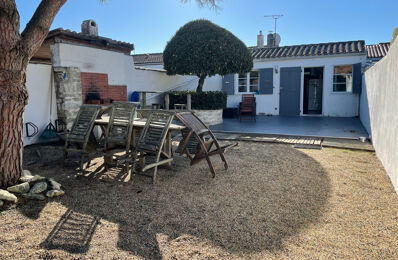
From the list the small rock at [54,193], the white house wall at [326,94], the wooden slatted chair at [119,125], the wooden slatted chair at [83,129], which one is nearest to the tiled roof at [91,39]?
the wooden slatted chair at [83,129]

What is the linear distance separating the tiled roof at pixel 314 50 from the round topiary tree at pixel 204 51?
3.33m

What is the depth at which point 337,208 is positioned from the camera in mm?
3205

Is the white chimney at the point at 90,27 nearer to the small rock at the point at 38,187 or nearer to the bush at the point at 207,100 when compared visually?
the bush at the point at 207,100

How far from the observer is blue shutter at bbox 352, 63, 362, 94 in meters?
11.1

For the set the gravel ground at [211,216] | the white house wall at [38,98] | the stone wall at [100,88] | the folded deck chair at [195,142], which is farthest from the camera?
the stone wall at [100,88]

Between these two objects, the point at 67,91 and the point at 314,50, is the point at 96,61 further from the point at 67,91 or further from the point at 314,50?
the point at 314,50

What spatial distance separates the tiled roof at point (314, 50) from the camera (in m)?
11.5

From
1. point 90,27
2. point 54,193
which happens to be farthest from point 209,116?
point 54,193

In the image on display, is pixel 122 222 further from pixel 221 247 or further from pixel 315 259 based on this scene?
pixel 315 259

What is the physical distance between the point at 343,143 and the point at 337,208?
3.79m

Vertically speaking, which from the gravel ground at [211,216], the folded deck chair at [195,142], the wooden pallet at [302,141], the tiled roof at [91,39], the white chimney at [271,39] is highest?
the white chimney at [271,39]

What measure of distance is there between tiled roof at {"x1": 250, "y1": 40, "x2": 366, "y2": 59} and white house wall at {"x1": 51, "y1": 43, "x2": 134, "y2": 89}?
634 centimetres

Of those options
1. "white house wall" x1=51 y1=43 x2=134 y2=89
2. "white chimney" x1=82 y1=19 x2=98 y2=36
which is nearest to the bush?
"white house wall" x1=51 y1=43 x2=134 y2=89

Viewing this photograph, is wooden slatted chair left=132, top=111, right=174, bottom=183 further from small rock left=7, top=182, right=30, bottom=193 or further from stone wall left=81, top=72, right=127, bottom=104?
stone wall left=81, top=72, right=127, bottom=104
